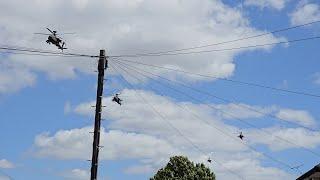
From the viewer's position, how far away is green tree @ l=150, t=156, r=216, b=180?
219 ft

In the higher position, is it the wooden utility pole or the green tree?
the wooden utility pole

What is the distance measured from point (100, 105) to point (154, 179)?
39979 mm

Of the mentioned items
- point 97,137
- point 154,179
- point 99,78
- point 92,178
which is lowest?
point 154,179

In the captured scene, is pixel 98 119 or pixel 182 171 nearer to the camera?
pixel 98 119

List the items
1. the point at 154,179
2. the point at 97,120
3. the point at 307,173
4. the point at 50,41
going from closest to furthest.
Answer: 1. the point at 50,41
2. the point at 97,120
3. the point at 307,173
4. the point at 154,179

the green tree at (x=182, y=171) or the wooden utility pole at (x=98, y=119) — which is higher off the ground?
the wooden utility pole at (x=98, y=119)

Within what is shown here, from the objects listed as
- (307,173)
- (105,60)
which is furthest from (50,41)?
(307,173)

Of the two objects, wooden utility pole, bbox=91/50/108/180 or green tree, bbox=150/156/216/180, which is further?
green tree, bbox=150/156/216/180

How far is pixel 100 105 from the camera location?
27250mm

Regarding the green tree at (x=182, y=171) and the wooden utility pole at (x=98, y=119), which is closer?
the wooden utility pole at (x=98, y=119)

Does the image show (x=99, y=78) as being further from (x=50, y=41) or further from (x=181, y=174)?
(x=181, y=174)

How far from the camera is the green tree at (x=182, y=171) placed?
66.6 meters

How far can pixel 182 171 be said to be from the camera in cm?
6750

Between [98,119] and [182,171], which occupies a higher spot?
[98,119]
